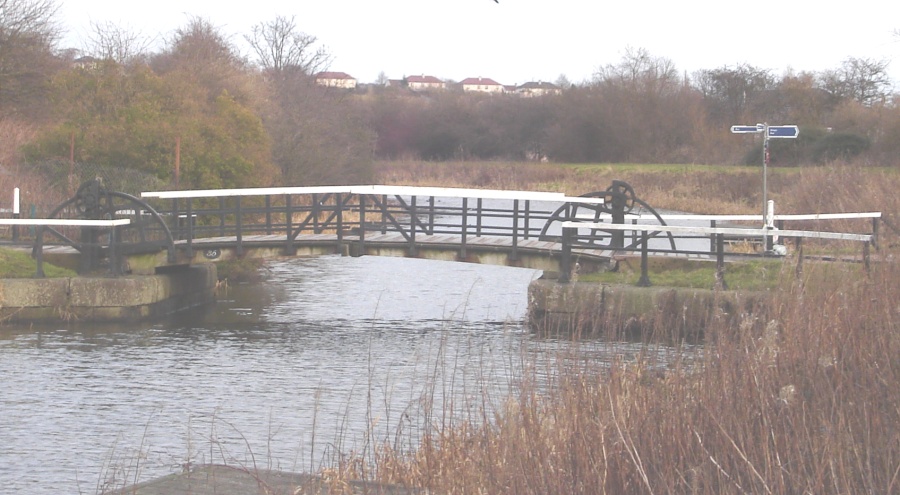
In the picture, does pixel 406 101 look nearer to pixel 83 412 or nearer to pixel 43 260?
pixel 43 260

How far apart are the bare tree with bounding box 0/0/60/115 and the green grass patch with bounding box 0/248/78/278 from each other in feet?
50.5

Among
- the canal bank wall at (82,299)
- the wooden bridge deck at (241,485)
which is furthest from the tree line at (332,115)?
the wooden bridge deck at (241,485)

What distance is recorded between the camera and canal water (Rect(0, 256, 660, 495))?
8742mm

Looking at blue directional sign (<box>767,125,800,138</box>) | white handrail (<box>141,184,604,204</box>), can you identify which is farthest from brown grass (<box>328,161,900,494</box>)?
white handrail (<box>141,184,604,204</box>)

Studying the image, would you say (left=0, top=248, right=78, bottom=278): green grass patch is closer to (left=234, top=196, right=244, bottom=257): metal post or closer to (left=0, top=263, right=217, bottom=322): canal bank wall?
(left=0, top=263, right=217, bottom=322): canal bank wall

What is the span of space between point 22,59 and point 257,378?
80.7 ft

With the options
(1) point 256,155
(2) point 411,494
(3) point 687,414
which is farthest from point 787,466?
(1) point 256,155

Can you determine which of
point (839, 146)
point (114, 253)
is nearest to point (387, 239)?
point (114, 253)

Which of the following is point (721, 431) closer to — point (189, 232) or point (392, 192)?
point (392, 192)

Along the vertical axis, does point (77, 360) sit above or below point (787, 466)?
below

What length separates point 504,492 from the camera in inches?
197

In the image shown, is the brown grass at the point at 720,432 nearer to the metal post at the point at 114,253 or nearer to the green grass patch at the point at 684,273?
the green grass patch at the point at 684,273

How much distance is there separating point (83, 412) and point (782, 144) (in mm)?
45435

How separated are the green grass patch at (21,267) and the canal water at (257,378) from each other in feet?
4.25
